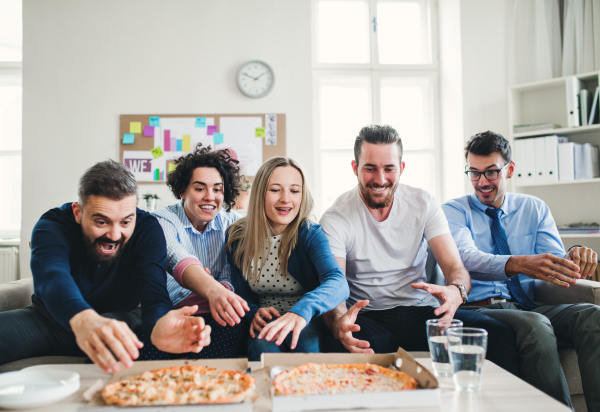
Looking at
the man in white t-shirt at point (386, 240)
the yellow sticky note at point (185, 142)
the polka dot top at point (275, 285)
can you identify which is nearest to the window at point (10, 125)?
the yellow sticky note at point (185, 142)

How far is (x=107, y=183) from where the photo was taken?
4.19 feet

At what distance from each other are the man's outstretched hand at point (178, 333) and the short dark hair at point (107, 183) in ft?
1.39

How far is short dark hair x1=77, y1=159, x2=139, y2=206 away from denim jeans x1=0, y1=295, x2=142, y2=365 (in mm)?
486

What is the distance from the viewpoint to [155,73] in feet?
12.0

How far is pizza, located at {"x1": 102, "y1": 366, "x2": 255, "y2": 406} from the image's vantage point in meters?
0.78

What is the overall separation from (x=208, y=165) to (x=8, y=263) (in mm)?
2753

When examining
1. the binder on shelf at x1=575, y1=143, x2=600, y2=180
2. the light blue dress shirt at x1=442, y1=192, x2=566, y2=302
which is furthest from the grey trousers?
the binder on shelf at x1=575, y1=143, x2=600, y2=180

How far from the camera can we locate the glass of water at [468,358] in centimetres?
88

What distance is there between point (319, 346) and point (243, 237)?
511mm

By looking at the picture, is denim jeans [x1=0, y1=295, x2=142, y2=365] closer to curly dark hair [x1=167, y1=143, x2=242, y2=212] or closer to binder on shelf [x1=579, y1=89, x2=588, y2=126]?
curly dark hair [x1=167, y1=143, x2=242, y2=212]

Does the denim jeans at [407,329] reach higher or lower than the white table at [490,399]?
lower

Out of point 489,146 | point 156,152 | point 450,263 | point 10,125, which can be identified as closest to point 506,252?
point 450,263

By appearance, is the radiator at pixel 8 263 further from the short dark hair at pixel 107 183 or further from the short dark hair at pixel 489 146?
the short dark hair at pixel 489 146

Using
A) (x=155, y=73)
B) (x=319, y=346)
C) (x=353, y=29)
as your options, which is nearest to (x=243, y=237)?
(x=319, y=346)
